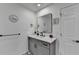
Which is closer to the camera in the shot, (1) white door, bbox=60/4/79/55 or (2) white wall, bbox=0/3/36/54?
(1) white door, bbox=60/4/79/55

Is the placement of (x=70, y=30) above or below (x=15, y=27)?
below

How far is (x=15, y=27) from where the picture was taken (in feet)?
8.09

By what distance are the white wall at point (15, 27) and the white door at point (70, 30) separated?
5.53 feet

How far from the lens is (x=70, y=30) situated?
1.62m

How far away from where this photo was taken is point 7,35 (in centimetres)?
227

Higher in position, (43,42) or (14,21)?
(14,21)

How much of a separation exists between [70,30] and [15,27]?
80.2 inches

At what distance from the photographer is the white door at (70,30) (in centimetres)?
150

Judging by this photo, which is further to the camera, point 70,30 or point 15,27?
point 15,27

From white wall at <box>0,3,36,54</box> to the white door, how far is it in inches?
66.3

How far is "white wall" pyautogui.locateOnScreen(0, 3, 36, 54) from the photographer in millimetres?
2137
